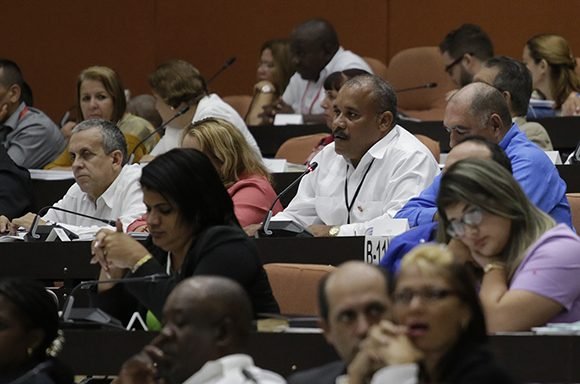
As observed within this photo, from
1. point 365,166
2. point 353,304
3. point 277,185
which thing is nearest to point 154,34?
point 277,185

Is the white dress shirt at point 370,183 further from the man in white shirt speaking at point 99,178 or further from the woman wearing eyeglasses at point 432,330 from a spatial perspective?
the woman wearing eyeglasses at point 432,330

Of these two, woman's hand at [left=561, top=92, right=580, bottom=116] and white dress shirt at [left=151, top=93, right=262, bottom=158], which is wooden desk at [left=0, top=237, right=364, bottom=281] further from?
woman's hand at [left=561, top=92, right=580, bottom=116]

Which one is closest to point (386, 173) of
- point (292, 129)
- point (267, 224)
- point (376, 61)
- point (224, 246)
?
point (267, 224)

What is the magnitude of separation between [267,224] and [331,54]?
4.06m

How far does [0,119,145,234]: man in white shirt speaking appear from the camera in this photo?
6234 mm

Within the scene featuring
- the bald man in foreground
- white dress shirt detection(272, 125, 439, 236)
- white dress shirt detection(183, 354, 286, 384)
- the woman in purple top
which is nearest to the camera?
white dress shirt detection(183, 354, 286, 384)

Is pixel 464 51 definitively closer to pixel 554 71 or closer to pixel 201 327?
pixel 554 71

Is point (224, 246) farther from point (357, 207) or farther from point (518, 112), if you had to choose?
point (518, 112)

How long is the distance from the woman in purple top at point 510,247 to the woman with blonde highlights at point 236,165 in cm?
187

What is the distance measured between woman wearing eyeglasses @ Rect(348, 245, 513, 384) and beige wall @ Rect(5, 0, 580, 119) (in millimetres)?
7975

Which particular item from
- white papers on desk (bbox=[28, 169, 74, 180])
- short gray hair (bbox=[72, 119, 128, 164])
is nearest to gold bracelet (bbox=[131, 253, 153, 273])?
short gray hair (bbox=[72, 119, 128, 164])

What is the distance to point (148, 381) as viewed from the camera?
3443 mm

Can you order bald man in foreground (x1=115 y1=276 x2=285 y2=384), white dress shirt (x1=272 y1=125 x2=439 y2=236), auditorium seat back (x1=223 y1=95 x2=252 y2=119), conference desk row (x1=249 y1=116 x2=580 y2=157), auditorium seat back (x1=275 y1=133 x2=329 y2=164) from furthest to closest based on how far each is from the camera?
auditorium seat back (x1=223 y1=95 x2=252 y2=119) → conference desk row (x1=249 y1=116 x2=580 y2=157) → auditorium seat back (x1=275 y1=133 x2=329 y2=164) → white dress shirt (x1=272 y1=125 x2=439 y2=236) → bald man in foreground (x1=115 y1=276 x2=285 y2=384)

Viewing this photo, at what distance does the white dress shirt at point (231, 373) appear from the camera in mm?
3205
